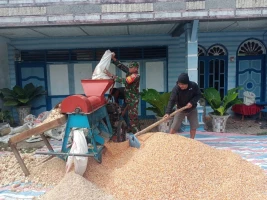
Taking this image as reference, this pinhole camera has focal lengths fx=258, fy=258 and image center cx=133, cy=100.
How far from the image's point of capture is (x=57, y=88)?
7359 millimetres

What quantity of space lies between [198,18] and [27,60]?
4.85m

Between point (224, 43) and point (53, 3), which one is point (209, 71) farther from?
point (53, 3)

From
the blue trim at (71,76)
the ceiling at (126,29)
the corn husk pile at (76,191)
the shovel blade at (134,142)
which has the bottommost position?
the corn husk pile at (76,191)

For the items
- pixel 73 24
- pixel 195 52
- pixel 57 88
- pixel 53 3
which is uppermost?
pixel 53 3

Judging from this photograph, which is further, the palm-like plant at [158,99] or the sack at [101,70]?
the palm-like plant at [158,99]

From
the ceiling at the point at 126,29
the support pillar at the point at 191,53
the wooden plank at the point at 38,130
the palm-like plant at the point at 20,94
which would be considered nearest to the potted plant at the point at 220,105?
the support pillar at the point at 191,53

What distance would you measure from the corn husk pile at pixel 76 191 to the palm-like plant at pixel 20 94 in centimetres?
445

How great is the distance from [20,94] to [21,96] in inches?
2.4

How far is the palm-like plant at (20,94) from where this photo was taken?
659 centimetres

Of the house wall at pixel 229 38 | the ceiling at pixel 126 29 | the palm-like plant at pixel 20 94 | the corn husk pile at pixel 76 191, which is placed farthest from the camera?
the house wall at pixel 229 38

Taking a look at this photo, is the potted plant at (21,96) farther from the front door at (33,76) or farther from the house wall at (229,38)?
the house wall at (229,38)

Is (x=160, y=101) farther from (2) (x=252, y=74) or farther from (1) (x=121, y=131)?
(2) (x=252, y=74)

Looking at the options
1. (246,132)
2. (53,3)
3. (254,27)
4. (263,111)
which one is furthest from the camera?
(263,111)

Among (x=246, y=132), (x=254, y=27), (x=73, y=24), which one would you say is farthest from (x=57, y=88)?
(x=254, y=27)
